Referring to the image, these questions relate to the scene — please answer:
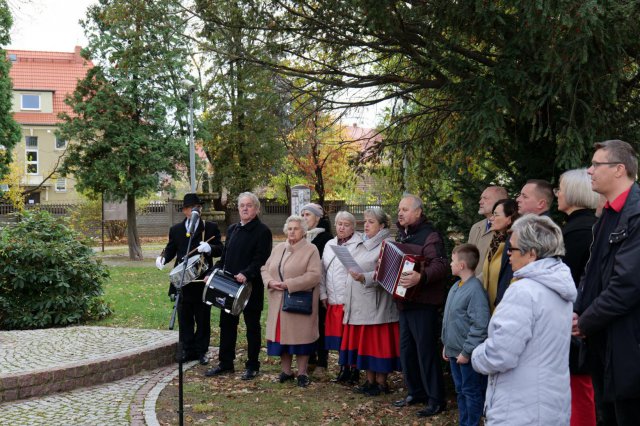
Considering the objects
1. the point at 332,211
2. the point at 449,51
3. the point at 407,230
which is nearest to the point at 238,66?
the point at 449,51

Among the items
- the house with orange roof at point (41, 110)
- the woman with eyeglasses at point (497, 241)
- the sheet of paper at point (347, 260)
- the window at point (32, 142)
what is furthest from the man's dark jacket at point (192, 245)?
the window at point (32, 142)

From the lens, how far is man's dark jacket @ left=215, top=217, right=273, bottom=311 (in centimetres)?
876

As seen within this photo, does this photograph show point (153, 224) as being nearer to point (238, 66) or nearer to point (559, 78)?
point (238, 66)

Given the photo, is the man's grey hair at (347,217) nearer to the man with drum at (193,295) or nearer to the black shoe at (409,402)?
the man with drum at (193,295)

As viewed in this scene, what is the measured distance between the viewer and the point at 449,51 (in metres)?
7.92

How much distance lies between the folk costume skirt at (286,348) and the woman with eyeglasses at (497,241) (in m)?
2.86

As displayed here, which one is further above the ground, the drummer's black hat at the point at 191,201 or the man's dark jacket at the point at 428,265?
the drummer's black hat at the point at 191,201

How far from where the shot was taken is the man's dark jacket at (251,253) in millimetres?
8758

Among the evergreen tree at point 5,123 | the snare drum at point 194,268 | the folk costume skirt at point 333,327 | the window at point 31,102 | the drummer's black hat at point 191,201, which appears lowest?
the folk costume skirt at point 333,327

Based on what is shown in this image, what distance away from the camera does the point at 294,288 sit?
323 inches

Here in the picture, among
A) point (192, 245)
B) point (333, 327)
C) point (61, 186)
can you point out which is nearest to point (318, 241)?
point (333, 327)

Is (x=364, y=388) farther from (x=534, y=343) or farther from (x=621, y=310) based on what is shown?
(x=621, y=310)

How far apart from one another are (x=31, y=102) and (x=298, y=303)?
5340 centimetres

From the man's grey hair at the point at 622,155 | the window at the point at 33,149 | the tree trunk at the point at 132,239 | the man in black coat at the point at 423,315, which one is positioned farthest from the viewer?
the window at the point at 33,149
